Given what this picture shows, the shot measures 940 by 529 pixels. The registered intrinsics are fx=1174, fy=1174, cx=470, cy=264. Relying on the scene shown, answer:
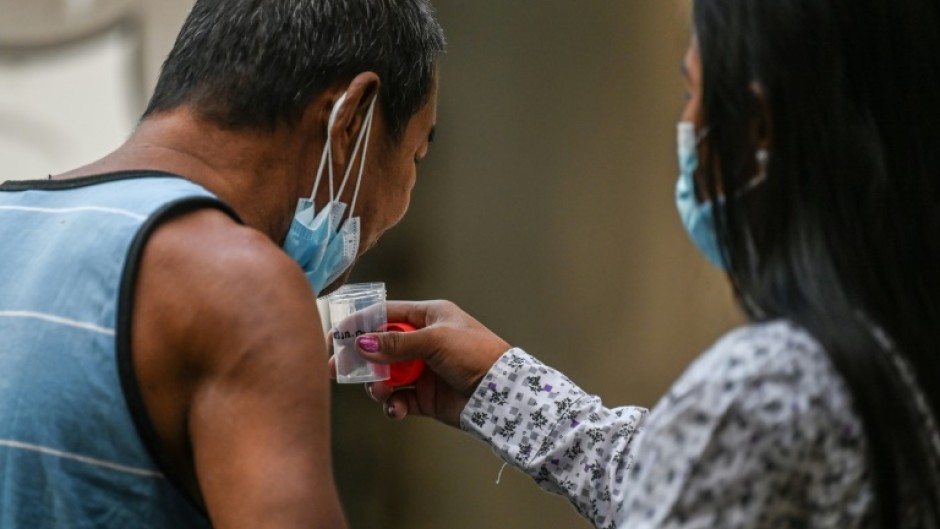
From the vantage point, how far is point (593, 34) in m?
2.82

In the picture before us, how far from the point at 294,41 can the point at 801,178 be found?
0.68 m

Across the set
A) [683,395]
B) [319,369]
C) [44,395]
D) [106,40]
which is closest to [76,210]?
[44,395]

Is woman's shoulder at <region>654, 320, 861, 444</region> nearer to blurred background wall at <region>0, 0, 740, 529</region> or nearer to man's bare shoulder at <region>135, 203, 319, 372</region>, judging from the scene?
man's bare shoulder at <region>135, 203, 319, 372</region>

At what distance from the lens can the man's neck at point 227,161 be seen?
1.21 metres

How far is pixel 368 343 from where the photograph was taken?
Result: 1.52m

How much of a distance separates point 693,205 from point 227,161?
55cm

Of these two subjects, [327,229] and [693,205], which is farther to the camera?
[327,229]

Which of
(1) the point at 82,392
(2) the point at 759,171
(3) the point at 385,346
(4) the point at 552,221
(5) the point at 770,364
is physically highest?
(2) the point at 759,171

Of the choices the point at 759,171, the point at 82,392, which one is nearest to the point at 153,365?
the point at 82,392

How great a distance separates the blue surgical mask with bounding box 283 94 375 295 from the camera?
1.37m

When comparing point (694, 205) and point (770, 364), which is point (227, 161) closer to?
point (694, 205)

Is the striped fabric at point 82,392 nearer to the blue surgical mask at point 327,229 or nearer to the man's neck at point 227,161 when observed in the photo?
the man's neck at point 227,161

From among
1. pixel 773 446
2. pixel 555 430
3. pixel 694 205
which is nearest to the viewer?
pixel 773 446

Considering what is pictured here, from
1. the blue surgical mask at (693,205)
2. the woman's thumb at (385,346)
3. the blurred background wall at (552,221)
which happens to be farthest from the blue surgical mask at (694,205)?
the blurred background wall at (552,221)
